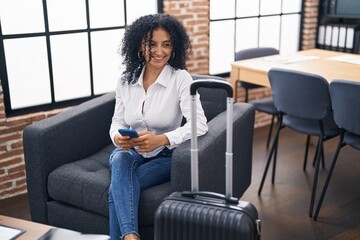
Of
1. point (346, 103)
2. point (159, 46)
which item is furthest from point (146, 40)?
point (346, 103)

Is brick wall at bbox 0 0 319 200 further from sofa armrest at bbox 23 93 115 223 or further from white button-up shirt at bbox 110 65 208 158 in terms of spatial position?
white button-up shirt at bbox 110 65 208 158

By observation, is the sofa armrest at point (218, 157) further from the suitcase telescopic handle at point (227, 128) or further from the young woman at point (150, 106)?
the suitcase telescopic handle at point (227, 128)

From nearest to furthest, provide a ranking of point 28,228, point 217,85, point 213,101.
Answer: point 217,85, point 28,228, point 213,101

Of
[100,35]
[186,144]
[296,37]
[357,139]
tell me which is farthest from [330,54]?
[186,144]

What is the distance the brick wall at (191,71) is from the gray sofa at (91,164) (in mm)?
707

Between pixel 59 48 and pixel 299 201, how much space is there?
194 centimetres

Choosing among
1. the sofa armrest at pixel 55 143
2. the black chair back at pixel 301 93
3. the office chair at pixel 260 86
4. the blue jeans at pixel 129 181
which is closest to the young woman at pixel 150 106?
the blue jeans at pixel 129 181

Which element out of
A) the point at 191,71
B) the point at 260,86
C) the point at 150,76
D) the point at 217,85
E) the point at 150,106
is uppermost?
the point at 217,85

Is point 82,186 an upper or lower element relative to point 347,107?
lower

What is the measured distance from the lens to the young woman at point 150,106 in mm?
2297

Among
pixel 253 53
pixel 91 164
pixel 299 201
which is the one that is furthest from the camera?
pixel 253 53

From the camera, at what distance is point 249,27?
458cm

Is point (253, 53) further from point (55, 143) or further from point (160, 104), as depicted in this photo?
point (55, 143)

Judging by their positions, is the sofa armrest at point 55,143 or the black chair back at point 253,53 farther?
the black chair back at point 253,53
